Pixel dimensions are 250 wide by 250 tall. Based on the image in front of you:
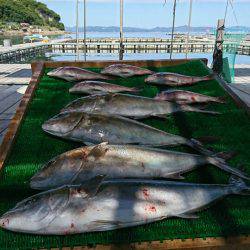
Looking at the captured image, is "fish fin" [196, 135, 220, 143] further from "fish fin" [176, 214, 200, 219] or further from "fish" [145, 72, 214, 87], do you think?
"fish" [145, 72, 214, 87]

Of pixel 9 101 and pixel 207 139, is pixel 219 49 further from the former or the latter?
pixel 207 139

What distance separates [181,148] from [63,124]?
63.5 inches

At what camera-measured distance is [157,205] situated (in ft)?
9.86

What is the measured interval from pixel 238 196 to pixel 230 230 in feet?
1.75

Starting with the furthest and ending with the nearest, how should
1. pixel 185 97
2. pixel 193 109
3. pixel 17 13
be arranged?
pixel 17 13 < pixel 185 97 < pixel 193 109

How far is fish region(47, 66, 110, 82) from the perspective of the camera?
21.6 ft

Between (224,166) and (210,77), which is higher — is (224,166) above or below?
below

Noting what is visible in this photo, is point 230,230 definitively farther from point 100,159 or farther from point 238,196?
point 100,159

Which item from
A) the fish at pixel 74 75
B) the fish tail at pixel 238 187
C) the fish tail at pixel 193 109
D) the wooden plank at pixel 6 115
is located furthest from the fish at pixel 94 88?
the wooden plank at pixel 6 115

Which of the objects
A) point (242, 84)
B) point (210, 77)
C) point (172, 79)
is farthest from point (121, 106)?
point (242, 84)

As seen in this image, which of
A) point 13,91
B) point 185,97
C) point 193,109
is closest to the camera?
point 193,109

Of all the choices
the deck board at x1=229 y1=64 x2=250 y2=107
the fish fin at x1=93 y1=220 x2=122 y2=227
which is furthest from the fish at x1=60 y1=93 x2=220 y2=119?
the deck board at x1=229 y1=64 x2=250 y2=107

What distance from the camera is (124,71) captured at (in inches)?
269

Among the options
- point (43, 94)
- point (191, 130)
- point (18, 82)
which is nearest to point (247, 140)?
point (191, 130)
